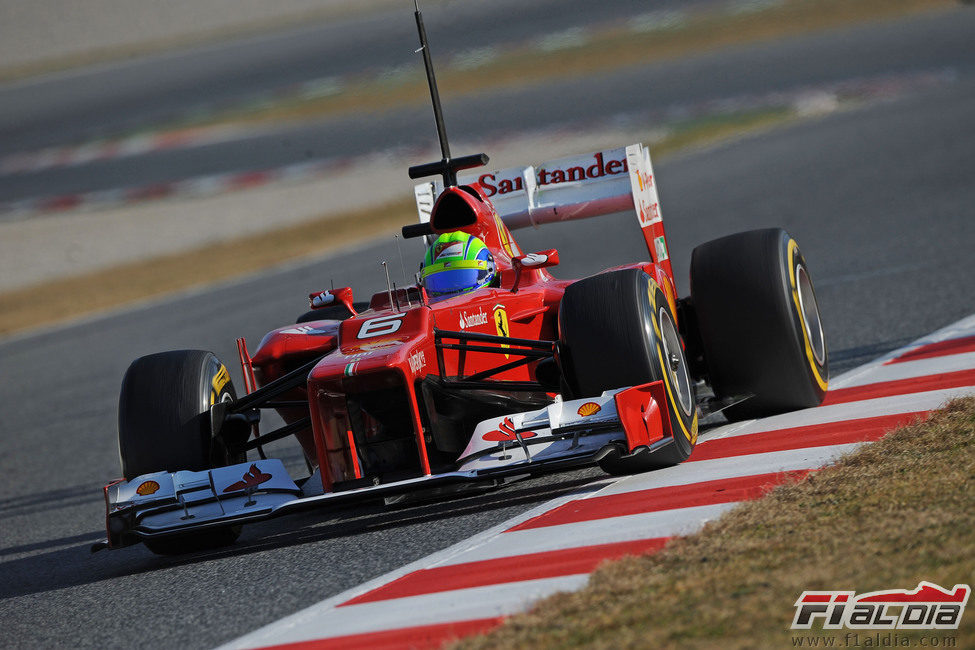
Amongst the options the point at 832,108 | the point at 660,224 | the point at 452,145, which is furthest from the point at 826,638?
the point at 832,108

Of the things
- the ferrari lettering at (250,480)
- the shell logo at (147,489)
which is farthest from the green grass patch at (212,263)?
the ferrari lettering at (250,480)

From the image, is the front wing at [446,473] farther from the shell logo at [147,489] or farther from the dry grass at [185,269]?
the dry grass at [185,269]

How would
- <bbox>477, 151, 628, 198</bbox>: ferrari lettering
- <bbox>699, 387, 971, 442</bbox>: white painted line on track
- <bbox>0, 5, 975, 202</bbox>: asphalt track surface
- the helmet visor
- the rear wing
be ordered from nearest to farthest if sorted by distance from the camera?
1. <bbox>699, 387, 971, 442</bbox>: white painted line on track
2. the helmet visor
3. the rear wing
4. <bbox>477, 151, 628, 198</bbox>: ferrari lettering
5. <bbox>0, 5, 975, 202</bbox>: asphalt track surface

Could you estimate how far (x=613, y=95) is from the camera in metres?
26.9

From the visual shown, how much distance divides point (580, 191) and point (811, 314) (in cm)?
180

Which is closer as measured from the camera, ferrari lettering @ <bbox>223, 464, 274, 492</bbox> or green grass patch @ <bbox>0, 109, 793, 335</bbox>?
ferrari lettering @ <bbox>223, 464, 274, 492</bbox>

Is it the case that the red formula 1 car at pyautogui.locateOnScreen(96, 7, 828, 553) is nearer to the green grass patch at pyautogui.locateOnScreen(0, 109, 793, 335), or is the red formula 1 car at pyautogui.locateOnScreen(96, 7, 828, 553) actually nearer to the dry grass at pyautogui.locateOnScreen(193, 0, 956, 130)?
the green grass patch at pyautogui.locateOnScreen(0, 109, 793, 335)

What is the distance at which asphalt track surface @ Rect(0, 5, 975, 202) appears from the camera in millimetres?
25578

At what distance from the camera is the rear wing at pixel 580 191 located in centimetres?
829

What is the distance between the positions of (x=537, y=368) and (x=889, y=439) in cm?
161

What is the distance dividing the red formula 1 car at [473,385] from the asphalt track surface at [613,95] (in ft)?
57.1

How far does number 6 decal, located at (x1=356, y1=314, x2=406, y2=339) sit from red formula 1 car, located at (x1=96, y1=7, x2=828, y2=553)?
1 cm

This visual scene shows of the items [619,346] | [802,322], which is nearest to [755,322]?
[802,322]

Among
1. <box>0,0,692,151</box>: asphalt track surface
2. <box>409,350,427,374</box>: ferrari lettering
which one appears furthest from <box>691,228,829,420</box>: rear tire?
<box>0,0,692,151</box>: asphalt track surface
